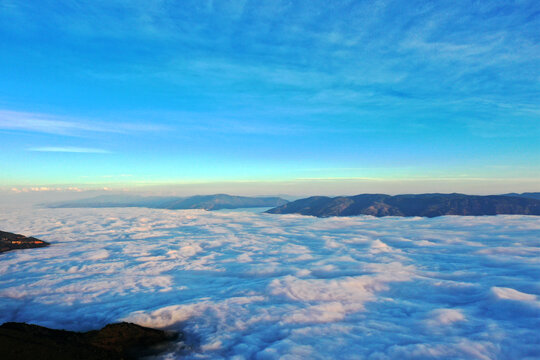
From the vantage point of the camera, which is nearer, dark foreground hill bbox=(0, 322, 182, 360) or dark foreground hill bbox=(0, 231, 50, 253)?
→ dark foreground hill bbox=(0, 322, 182, 360)

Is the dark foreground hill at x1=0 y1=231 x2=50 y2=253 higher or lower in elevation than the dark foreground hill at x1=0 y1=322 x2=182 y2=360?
lower

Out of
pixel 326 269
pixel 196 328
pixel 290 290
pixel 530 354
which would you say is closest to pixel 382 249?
pixel 326 269

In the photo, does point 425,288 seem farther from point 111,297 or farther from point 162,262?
point 162,262

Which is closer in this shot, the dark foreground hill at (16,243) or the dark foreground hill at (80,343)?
the dark foreground hill at (80,343)

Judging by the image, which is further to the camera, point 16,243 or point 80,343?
point 16,243

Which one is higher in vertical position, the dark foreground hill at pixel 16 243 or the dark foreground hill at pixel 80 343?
the dark foreground hill at pixel 80 343
